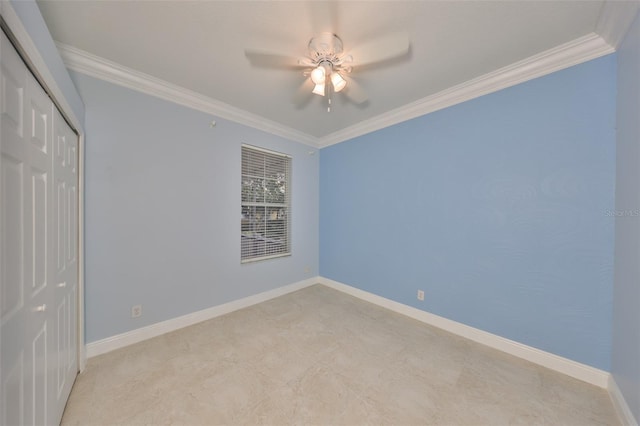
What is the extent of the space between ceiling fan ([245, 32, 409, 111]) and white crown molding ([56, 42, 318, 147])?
1.01 meters

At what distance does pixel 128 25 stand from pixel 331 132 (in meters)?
2.59

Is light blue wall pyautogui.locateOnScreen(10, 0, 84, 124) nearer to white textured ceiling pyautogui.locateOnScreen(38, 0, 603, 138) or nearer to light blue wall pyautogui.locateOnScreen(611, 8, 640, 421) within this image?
white textured ceiling pyautogui.locateOnScreen(38, 0, 603, 138)

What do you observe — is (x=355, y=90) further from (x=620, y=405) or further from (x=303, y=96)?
(x=620, y=405)

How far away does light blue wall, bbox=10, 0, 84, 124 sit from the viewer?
89 centimetres

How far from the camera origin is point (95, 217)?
1.99 m

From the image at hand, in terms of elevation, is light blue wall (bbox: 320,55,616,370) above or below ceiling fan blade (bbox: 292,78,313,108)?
below

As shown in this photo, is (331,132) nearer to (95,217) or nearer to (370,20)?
(370,20)

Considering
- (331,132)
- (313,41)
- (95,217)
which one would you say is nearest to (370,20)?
(313,41)

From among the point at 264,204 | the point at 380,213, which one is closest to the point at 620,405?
the point at 380,213

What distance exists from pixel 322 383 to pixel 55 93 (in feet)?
8.23

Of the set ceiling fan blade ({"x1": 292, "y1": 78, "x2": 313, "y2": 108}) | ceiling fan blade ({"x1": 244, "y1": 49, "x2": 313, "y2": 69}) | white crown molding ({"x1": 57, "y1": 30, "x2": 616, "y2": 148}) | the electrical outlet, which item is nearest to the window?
white crown molding ({"x1": 57, "y1": 30, "x2": 616, "y2": 148})

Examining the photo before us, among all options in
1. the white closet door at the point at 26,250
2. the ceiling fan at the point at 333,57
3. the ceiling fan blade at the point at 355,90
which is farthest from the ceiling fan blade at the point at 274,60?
the white closet door at the point at 26,250

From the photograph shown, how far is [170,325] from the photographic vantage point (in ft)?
7.82

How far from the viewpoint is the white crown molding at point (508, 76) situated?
1.71 metres
